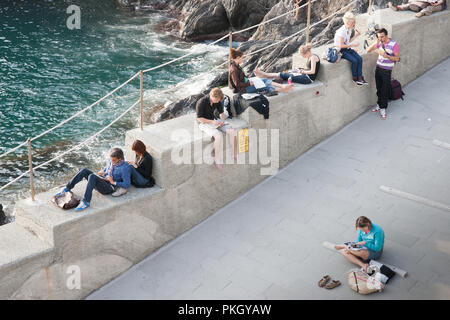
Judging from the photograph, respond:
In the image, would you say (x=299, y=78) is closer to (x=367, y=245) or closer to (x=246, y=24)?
(x=367, y=245)

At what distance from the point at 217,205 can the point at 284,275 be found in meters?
2.07

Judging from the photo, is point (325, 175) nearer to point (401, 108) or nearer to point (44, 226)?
point (401, 108)

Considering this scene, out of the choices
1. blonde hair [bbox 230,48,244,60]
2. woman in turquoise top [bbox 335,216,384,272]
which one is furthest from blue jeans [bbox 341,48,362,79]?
woman in turquoise top [bbox 335,216,384,272]

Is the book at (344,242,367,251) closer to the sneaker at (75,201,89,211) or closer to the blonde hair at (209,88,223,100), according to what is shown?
the blonde hair at (209,88,223,100)

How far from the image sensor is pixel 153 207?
9477 mm

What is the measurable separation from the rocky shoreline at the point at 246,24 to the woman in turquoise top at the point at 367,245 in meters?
13.4

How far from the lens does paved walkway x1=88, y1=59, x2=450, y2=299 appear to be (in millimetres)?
8805

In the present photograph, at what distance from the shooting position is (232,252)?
9.54 meters

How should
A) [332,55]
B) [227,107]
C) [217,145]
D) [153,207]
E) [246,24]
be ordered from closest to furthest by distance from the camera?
1. [153,207]
2. [217,145]
3. [227,107]
4. [332,55]
5. [246,24]

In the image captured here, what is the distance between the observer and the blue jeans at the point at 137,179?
30.3ft

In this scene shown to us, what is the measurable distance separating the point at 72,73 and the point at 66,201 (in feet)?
63.7

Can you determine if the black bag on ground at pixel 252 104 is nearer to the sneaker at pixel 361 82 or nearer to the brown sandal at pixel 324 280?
the sneaker at pixel 361 82

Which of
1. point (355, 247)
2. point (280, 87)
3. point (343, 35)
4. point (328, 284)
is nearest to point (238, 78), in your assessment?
point (280, 87)
